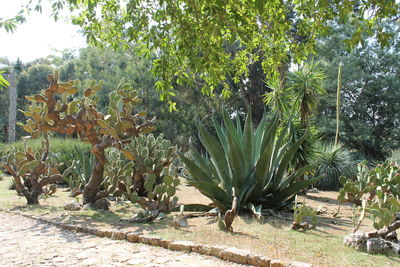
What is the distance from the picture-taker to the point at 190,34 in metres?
4.22

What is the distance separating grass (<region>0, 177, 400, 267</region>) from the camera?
3.19m

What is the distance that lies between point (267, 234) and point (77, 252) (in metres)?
1.85

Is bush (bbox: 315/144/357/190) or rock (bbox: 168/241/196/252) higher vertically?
bush (bbox: 315/144/357/190)

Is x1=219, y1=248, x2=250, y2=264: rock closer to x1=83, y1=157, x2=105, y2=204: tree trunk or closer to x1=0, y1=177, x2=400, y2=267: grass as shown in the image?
x1=0, y1=177, x2=400, y2=267: grass

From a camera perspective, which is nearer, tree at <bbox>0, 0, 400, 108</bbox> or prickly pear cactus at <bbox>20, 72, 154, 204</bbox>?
tree at <bbox>0, 0, 400, 108</bbox>

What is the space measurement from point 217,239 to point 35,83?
1395 inches

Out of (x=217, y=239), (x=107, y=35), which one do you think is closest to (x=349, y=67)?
(x=107, y=35)

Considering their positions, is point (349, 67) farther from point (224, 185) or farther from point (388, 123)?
point (224, 185)

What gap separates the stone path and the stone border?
0.22 feet

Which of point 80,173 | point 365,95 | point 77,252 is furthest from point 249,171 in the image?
point 365,95

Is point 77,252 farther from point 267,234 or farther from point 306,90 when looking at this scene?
point 306,90

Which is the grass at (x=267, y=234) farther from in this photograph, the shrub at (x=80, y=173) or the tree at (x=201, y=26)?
the tree at (x=201, y=26)

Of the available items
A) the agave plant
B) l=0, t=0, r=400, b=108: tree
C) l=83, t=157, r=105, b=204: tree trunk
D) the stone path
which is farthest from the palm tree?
the stone path

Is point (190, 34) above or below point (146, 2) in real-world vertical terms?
below
